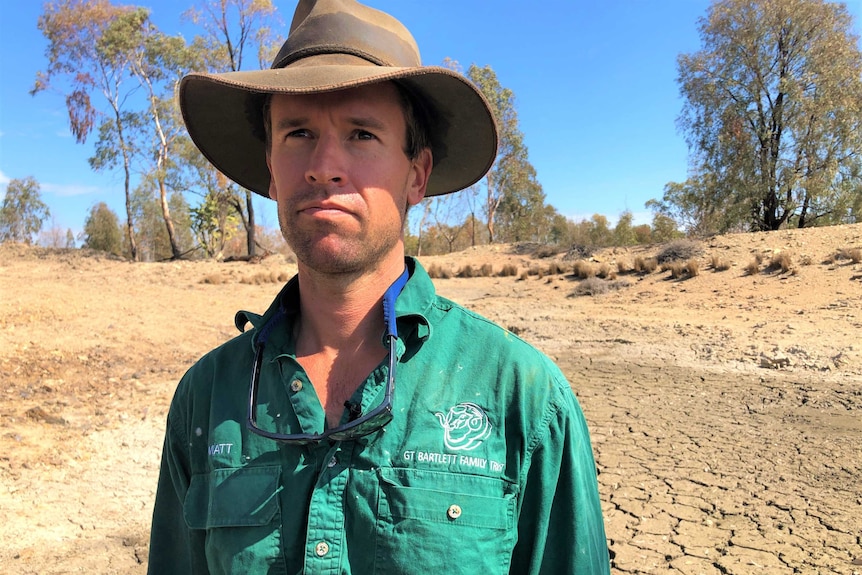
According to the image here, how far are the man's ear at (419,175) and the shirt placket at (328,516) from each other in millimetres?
685

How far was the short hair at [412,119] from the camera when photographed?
1483 mm

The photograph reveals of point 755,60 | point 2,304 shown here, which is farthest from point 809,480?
point 755,60

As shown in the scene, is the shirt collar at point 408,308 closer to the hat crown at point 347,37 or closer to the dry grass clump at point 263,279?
the hat crown at point 347,37

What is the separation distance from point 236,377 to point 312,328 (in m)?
0.22

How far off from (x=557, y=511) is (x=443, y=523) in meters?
0.26

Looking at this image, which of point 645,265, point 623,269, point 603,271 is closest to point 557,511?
point 645,265

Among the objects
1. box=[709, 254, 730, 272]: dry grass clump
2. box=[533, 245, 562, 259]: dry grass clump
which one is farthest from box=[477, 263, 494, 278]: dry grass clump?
box=[709, 254, 730, 272]: dry grass clump

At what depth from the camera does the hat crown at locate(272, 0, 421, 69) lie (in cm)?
145

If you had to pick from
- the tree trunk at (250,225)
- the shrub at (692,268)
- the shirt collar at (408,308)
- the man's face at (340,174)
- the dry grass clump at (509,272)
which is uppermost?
the tree trunk at (250,225)

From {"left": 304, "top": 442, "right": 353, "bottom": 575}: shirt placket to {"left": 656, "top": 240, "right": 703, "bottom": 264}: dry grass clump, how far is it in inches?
629

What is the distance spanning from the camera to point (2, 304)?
9523mm

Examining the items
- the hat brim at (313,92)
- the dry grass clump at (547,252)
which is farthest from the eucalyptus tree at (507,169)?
the hat brim at (313,92)

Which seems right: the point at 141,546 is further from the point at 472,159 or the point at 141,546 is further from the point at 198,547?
the point at 472,159

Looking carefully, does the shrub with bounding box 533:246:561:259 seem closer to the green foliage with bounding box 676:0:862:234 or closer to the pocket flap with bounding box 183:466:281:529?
the green foliage with bounding box 676:0:862:234
